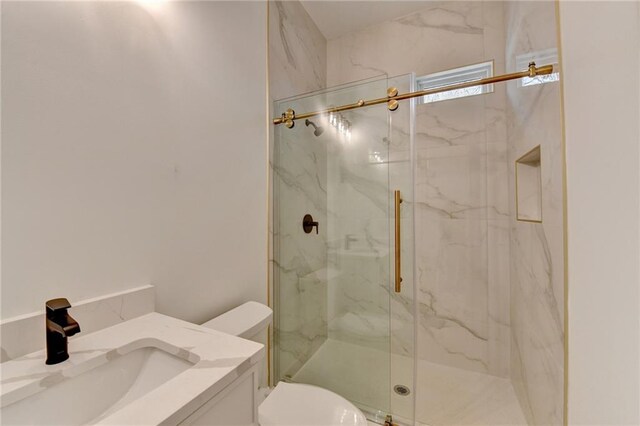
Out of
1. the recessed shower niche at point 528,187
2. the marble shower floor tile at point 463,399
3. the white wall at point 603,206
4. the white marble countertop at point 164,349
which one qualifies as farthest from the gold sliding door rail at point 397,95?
the marble shower floor tile at point 463,399

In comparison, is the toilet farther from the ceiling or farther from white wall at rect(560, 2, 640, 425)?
the ceiling

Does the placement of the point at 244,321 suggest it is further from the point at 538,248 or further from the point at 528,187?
the point at 528,187

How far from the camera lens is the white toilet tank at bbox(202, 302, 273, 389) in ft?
3.47

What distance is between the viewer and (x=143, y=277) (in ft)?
3.05

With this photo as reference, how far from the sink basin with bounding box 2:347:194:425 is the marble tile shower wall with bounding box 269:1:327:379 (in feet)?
3.14

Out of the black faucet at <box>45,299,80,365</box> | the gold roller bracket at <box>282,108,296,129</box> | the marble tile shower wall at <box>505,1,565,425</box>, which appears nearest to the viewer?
the black faucet at <box>45,299,80,365</box>

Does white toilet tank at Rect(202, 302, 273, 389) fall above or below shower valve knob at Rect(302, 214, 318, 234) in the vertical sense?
below

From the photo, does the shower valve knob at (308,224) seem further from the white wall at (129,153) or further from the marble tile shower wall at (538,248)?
the marble tile shower wall at (538,248)

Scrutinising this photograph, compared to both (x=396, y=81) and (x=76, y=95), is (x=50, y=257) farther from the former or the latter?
(x=396, y=81)

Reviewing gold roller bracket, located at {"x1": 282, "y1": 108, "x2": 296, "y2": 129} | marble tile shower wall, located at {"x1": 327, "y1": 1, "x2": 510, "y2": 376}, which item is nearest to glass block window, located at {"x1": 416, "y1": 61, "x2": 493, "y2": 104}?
marble tile shower wall, located at {"x1": 327, "y1": 1, "x2": 510, "y2": 376}

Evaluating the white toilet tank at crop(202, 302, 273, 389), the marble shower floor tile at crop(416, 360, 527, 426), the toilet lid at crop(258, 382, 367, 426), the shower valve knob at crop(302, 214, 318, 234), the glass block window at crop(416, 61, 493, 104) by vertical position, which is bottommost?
the marble shower floor tile at crop(416, 360, 527, 426)

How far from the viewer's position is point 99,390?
2.16ft

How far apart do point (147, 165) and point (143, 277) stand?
0.40 meters

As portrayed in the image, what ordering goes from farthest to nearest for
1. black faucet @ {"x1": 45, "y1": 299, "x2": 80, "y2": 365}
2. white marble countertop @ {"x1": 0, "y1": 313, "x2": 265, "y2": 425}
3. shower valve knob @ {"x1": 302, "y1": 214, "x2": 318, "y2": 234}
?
shower valve knob @ {"x1": 302, "y1": 214, "x2": 318, "y2": 234}
black faucet @ {"x1": 45, "y1": 299, "x2": 80, "y2": 365}
white marble countertop @ {"x1": 0, "y1": 313, "x2": 265, "y2": 425}
